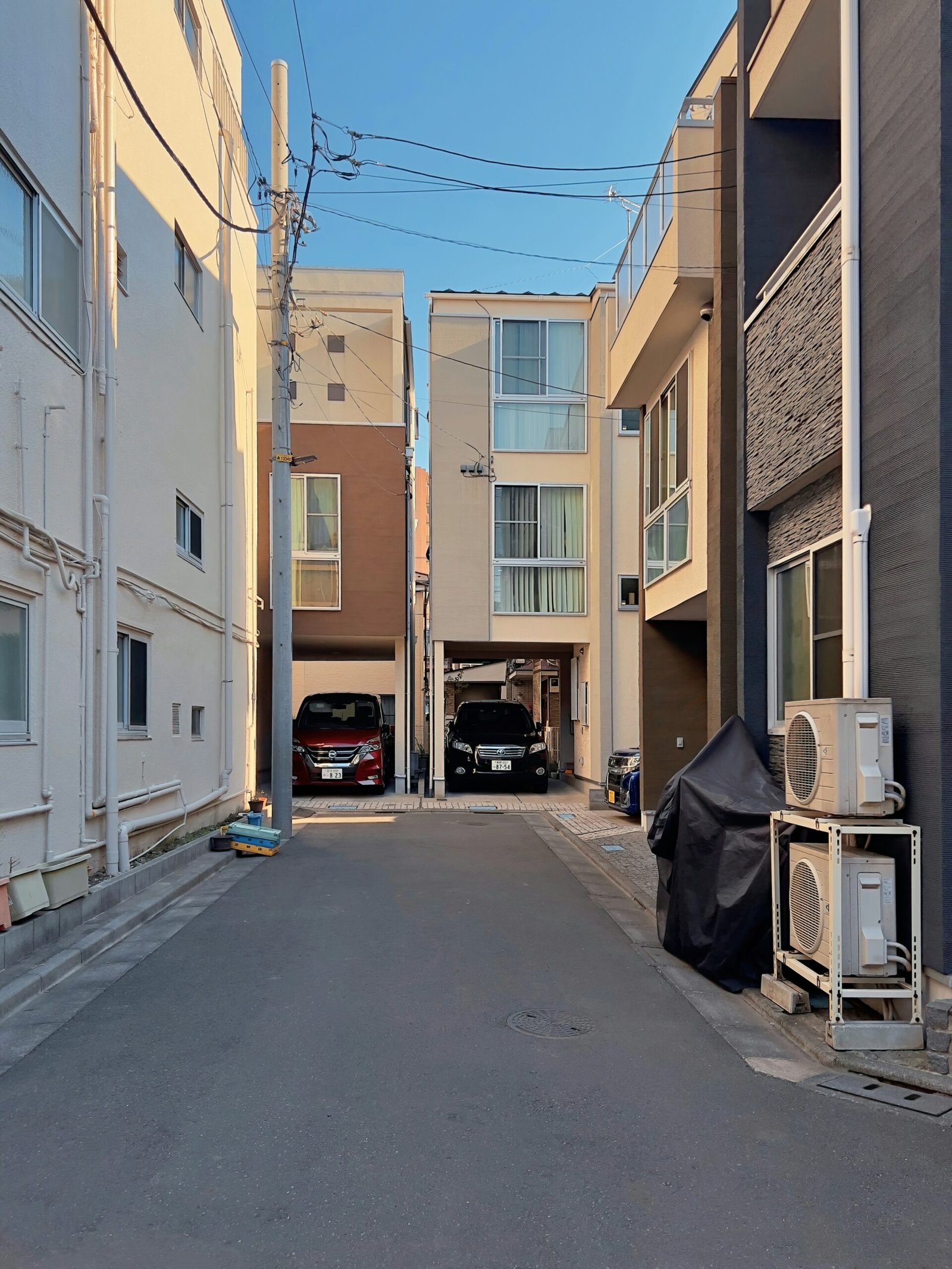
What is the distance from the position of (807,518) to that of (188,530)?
24.7 ft

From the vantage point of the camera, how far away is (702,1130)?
12.8 feet

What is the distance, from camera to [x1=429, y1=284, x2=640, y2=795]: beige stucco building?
1798 cm

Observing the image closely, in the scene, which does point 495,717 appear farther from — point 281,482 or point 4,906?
point 4,906

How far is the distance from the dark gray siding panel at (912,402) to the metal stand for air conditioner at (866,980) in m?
0.07

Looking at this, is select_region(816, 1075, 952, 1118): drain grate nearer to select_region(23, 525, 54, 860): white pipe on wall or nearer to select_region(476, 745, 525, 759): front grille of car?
select_region(23, 525, 54, 860): white pipe on wall

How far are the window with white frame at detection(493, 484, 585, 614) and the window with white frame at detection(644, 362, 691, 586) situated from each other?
5.26 meters

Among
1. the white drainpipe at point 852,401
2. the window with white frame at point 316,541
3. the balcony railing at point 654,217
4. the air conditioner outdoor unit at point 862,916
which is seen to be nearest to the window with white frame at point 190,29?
the balcony railing at point 654,217

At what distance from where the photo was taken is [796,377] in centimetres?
704

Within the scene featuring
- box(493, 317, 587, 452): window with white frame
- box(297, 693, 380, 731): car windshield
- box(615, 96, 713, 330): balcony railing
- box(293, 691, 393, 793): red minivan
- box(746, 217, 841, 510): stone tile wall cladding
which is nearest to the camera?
box(746, 217, 841, 510): stone tile wall cladding

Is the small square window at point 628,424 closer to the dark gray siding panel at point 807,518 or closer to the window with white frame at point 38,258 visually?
the dark gray siding panel at point 807,518

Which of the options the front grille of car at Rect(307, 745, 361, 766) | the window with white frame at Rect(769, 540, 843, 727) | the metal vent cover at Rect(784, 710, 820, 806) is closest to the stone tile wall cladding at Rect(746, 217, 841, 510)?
the window with white frame at Rect(769, 540, 843, 727)

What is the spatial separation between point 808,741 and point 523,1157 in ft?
9.09

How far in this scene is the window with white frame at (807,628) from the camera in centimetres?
657

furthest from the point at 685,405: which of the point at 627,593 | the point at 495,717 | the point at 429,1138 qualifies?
the point at 495,717
